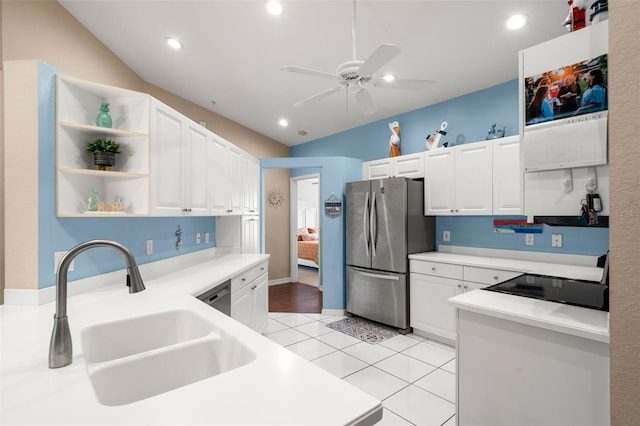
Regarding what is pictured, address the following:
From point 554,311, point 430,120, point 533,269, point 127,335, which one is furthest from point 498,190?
point 127,335

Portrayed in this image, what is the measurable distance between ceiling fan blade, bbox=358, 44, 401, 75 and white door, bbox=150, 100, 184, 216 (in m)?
1.52

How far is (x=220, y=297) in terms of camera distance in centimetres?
249

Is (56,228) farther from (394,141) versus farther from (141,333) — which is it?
(394,141)

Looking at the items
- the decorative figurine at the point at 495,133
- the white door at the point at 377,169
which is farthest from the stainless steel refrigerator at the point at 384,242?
the decorative figurine at the point at 495,133

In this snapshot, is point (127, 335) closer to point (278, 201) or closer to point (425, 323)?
point (425, 323)

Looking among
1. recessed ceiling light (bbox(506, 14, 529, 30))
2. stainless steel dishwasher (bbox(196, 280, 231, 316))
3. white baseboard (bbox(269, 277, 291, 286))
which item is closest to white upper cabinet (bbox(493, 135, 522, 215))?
recessed ceiling light (bbox(506, 14, 529, 30))

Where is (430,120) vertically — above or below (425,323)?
above

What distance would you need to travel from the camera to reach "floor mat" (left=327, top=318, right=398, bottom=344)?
3523mm

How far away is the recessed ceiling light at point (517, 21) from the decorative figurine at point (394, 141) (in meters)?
1.93

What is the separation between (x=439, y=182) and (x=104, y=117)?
3336mm

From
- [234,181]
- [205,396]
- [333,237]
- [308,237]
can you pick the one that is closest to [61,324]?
[205,396]

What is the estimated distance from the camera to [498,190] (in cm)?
317

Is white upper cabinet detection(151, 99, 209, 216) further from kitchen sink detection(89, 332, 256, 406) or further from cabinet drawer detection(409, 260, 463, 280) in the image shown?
cabinet drawer detection(409, 260, 463, 280)

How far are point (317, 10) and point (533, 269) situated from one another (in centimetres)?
289
